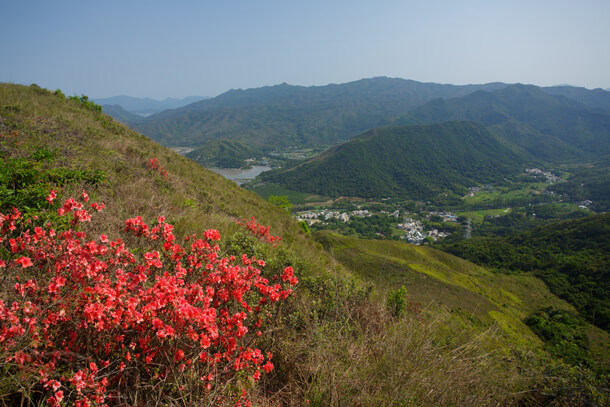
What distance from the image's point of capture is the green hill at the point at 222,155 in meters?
150

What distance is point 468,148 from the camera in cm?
15838

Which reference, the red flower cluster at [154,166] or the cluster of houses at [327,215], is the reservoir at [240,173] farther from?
the red flower cluster at [154,166]

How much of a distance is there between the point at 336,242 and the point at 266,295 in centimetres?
2682

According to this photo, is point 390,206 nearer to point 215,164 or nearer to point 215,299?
point 215,164

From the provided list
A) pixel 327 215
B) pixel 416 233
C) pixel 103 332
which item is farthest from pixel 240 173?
pixel 103 332

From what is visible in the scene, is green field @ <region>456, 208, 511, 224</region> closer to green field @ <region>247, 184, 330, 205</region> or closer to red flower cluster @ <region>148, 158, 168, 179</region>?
green field @ <region>247, 184, 330, 205</region>

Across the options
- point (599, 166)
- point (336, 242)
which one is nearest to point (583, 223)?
point (336, 242)

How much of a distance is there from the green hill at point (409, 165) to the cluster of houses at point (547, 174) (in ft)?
22.7

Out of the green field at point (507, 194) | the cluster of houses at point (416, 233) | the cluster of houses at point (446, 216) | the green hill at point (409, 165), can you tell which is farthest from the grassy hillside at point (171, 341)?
the green field at point (507, 194)

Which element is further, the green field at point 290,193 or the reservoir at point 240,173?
the reservoir at point 240,173

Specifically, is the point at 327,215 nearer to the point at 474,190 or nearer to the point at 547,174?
the point at 474,190

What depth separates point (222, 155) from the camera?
526 feet

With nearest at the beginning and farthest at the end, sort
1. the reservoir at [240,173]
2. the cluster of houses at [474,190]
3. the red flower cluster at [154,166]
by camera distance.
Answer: the red flower cluster at [154,166] → the cluster of houses at [474,190] → the reservoir at [240,173]

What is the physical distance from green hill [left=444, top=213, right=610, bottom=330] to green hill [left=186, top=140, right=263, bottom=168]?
12836 cm
